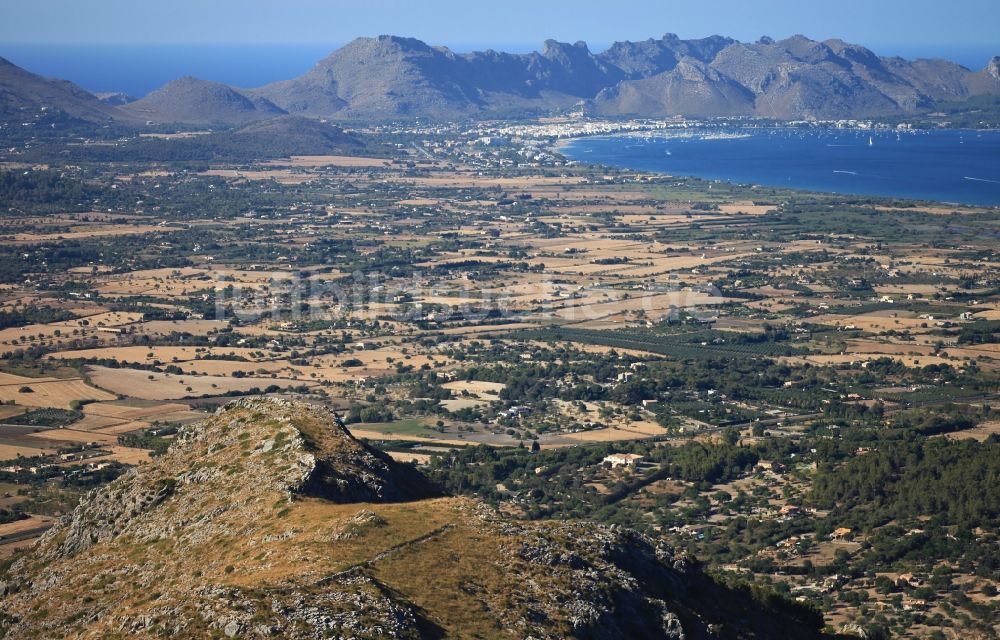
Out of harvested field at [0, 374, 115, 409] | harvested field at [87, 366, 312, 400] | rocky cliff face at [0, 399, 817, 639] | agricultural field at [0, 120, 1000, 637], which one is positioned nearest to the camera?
rocky cliff face at [0, 399, 817, 639]

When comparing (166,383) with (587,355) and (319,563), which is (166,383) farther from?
(319,563)

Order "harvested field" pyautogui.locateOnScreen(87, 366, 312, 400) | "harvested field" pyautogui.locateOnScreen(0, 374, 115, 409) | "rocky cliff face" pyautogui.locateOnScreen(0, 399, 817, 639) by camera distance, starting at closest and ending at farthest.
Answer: "rocky cliff face" pyautogui.locateOnScreen(0, 399, 817, 639), "harvested field" pyautogui.locateOnScreen(0, 374, 115, 409), "harvested field" pyautogui.locateOnScreen(87, 366, 312, 400)

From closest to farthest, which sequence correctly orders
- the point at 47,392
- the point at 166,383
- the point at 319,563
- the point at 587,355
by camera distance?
the point at 319,563, the point at 47,392, the point at 166,383, the point at 587,355

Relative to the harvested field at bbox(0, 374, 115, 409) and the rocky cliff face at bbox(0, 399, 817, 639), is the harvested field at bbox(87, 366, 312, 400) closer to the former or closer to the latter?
the harvested field at bbox(0, 374, 115, 409)

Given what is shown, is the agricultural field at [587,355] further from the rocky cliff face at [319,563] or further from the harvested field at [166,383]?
the rocky cliff face at [319,563]

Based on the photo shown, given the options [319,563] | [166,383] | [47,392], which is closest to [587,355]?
[166,383]

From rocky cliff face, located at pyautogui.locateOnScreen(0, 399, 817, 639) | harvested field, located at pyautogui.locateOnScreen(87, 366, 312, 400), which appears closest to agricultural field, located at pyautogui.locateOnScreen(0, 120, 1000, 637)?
harvested field, located at pyautogui.locateOnScreen(87, 366, 312, 400)

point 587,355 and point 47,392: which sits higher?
point 47,392

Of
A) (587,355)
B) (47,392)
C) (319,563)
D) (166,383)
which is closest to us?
(319,563)

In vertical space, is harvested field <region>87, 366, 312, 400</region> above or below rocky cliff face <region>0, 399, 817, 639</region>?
below

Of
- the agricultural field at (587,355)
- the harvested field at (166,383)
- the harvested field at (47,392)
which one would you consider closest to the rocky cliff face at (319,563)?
the agricultural field at (587,355)
